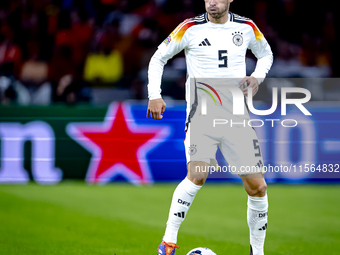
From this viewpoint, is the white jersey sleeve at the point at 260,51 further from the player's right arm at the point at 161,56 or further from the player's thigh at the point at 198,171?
the player's thigh at the point at 198,171

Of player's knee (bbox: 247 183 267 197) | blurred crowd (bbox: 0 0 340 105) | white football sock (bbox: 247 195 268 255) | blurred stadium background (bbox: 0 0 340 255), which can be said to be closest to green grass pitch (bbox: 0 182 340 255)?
blurred stadium background (bbox: 0 0 340 255)

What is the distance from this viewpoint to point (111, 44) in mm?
9352

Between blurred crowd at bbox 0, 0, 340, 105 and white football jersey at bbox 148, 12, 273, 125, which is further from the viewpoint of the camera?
blurred crowd at bbox 0, 0, 340, 105

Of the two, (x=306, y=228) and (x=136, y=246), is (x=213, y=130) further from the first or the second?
(x=306, y=228)

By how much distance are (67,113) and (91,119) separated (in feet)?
1.29

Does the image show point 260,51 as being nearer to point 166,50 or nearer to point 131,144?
point 166,50

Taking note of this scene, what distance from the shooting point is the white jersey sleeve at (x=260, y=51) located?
12.7ft

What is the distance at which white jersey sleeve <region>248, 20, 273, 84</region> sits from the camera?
3885mm

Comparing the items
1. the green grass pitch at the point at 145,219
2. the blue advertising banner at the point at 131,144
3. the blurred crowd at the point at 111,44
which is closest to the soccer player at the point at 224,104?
the green grass pitch at the point at 145,219

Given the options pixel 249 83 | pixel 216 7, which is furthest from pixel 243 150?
pixel 216 7

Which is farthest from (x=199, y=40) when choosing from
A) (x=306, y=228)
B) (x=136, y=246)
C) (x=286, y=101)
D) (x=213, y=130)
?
(x=286, y=101)

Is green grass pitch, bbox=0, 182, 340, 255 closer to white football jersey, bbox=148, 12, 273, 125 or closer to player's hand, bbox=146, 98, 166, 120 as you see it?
player's hand, bbox=146, 98, 166, 120

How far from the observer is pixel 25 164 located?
7.72 m

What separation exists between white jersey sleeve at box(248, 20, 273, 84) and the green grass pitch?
1.58 metres
